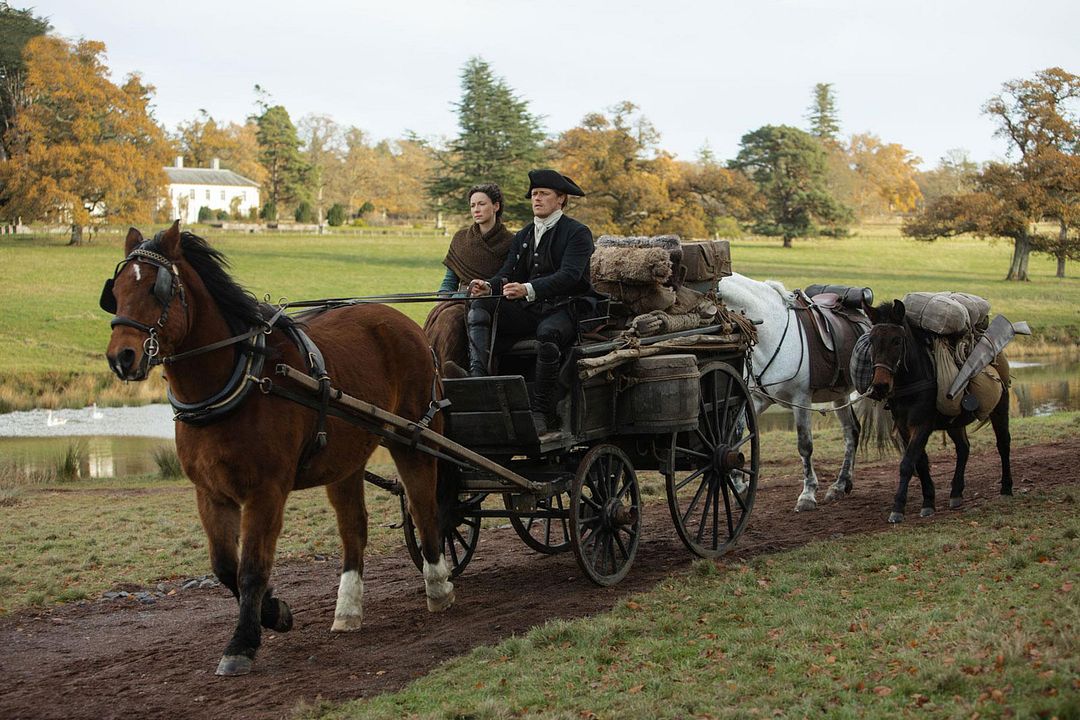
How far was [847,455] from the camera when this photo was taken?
40.0 ft

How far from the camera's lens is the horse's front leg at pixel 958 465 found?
34.6 ft

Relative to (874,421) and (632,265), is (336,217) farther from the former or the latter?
(632,265)

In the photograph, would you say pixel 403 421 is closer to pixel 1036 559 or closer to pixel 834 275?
pixel 1036 559

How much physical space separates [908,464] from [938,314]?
1.42 metres

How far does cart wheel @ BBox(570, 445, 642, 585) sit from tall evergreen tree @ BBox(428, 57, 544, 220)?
5360 centimetres

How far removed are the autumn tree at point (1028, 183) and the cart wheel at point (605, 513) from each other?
156 ft

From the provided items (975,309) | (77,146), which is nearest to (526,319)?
(975,309)

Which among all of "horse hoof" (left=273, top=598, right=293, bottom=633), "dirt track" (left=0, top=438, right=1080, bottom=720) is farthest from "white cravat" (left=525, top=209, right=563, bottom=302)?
"horse hoof" (left=273, top=598, right=293, bottom=633)

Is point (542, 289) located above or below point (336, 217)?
below

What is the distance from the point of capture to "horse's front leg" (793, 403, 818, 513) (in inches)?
441

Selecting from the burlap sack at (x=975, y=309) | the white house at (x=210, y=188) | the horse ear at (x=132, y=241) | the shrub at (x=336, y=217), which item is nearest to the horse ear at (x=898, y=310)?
the burlap sack at (x=975, y=309)

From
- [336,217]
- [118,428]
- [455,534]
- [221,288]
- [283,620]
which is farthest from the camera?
[336,217]

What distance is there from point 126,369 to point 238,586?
1.59m

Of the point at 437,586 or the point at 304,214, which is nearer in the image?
the point at 437,586
